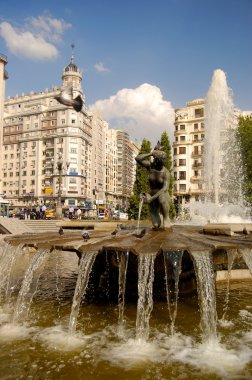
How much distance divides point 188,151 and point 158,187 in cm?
5537

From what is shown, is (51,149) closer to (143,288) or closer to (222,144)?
(222,144)

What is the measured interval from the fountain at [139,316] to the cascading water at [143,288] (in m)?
0.02

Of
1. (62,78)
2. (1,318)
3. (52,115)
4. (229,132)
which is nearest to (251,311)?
(1,318)

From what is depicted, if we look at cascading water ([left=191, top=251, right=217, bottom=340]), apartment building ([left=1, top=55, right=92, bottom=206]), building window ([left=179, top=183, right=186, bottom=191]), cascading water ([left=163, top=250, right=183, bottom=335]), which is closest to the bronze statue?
cascading water ([left=163, top=250, right=183, bottom=335])

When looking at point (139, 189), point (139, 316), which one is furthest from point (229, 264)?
point (139, 189)

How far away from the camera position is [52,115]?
273 feet

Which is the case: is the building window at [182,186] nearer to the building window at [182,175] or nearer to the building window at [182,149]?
the building window at [182,175]

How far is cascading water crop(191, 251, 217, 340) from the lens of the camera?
20.2 feet

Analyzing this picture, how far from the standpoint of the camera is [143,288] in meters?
6.59

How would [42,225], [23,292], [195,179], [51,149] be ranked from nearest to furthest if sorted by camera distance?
[23,292] < [42,225] < [195,179] < [51,149]

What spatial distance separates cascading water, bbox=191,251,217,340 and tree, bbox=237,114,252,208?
95.6 feet

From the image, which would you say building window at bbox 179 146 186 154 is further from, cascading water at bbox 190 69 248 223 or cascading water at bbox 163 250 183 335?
cascading water at bbox 163 250 183 335

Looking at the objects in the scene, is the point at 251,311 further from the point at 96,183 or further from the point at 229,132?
the point at 96,183

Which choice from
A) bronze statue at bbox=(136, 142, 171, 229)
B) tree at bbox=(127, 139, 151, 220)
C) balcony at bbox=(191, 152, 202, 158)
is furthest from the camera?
balcony at bbox=(191, 152, 202, 158)
